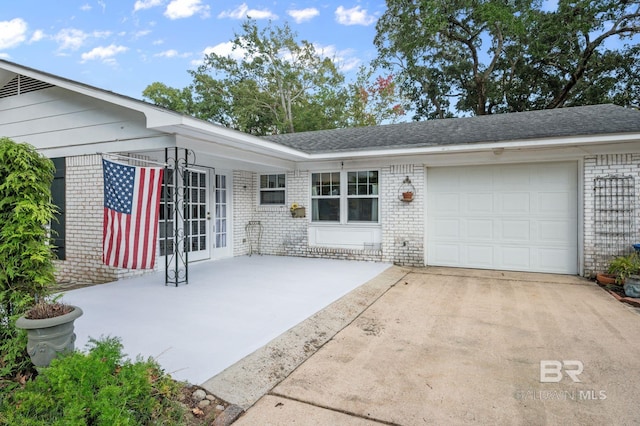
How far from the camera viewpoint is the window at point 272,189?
9078mm

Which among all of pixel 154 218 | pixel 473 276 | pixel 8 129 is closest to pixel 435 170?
pixel 473 276

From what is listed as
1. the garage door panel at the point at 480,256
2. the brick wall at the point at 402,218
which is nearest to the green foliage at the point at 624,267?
the garage door panel at the point at 480,256

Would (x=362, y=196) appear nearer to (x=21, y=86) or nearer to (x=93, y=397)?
(x=93, y=397)

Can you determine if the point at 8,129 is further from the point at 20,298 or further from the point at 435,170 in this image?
the point at 435,170

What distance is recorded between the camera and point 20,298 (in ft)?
9.06

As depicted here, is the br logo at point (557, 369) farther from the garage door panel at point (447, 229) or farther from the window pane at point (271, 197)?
the window pane at point (271, 197)

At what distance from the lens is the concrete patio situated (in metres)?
3.11

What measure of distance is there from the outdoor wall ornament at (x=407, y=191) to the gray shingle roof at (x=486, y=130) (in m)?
0.86

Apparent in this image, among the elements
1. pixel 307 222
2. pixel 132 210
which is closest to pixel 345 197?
pixel 307 222

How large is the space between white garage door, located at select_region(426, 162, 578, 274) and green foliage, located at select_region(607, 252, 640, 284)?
2.90 ft

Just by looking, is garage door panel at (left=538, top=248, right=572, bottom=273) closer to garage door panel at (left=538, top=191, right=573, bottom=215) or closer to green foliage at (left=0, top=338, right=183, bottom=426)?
garage door panel at (left=538, top=191, right=573, bottom=215)

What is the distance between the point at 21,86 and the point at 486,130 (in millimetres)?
9309

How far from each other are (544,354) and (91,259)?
22.1 feet

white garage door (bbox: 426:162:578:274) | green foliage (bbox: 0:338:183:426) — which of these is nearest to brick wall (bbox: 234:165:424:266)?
white garage door (bbox: 426:162:578:274)
